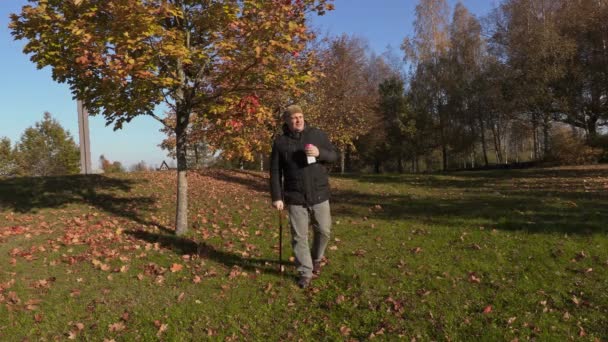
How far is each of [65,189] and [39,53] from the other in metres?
6.15

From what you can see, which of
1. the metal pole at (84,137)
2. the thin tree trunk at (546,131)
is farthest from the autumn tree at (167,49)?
the thin tree trunk at (546,131)

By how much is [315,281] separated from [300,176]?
57.7 inches

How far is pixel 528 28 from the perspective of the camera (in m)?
27.5

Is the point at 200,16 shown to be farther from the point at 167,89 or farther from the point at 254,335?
the point at 254,335

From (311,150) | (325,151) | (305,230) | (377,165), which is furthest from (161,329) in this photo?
(377,165)

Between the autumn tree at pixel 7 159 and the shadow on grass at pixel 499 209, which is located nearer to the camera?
the shadow on grass at pixel 499 209

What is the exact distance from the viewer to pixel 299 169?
5.50 metres

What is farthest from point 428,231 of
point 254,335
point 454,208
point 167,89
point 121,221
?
point 121,221

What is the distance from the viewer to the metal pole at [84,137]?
14.8 meters

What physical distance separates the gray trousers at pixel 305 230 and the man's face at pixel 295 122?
0.95 meters

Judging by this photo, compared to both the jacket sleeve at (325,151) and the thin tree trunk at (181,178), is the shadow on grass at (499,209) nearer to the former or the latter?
the thin tree trunk at (181,178)

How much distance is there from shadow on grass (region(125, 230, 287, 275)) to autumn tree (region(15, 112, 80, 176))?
29.5 meters

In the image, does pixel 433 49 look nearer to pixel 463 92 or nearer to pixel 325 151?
pixel 463 92

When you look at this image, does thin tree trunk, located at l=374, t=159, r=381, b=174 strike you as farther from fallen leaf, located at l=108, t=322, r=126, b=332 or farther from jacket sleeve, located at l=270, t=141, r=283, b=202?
fallen leaf, located at l=108, t=322, r=126, b=332
